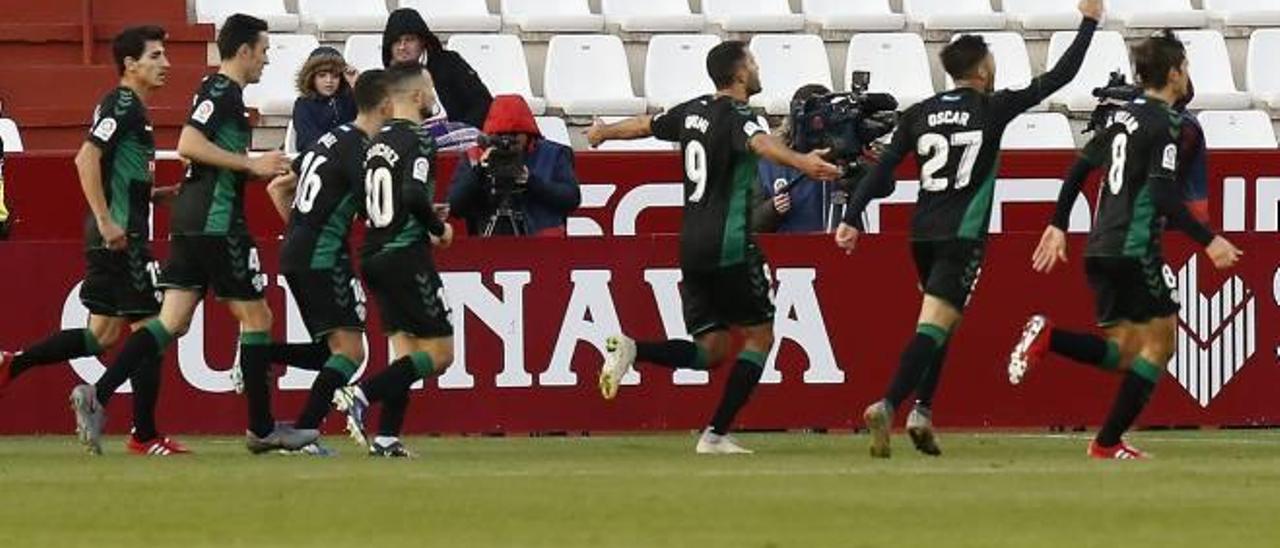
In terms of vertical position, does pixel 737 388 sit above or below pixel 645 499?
below

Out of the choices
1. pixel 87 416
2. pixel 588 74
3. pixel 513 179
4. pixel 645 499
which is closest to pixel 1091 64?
pixel 588 74

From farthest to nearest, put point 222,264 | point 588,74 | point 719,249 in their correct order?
point 588,74 < point 719,249 < point 222,264

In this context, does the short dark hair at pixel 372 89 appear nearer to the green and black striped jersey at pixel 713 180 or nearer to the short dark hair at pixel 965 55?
the green and black striped jersey at pixel 713 180

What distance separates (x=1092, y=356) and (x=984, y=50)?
1401 millimetres

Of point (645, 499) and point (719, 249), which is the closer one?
point (645, 499)

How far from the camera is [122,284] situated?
15914 mm

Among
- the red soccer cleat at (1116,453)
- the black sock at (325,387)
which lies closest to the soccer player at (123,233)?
the black sock at (325,387)

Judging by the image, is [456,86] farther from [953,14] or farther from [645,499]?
[645,499]

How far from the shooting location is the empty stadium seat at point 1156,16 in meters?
23.6

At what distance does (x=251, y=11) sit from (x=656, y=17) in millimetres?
2657

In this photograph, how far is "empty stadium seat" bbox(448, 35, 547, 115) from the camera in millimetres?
21609

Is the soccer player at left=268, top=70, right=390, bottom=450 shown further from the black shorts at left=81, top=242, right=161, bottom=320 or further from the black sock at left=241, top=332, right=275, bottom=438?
the black shorts at left=81, top=242, right=161, bottom=320

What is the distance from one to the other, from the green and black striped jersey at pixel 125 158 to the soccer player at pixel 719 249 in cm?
222

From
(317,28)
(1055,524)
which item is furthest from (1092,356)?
(317,28)
